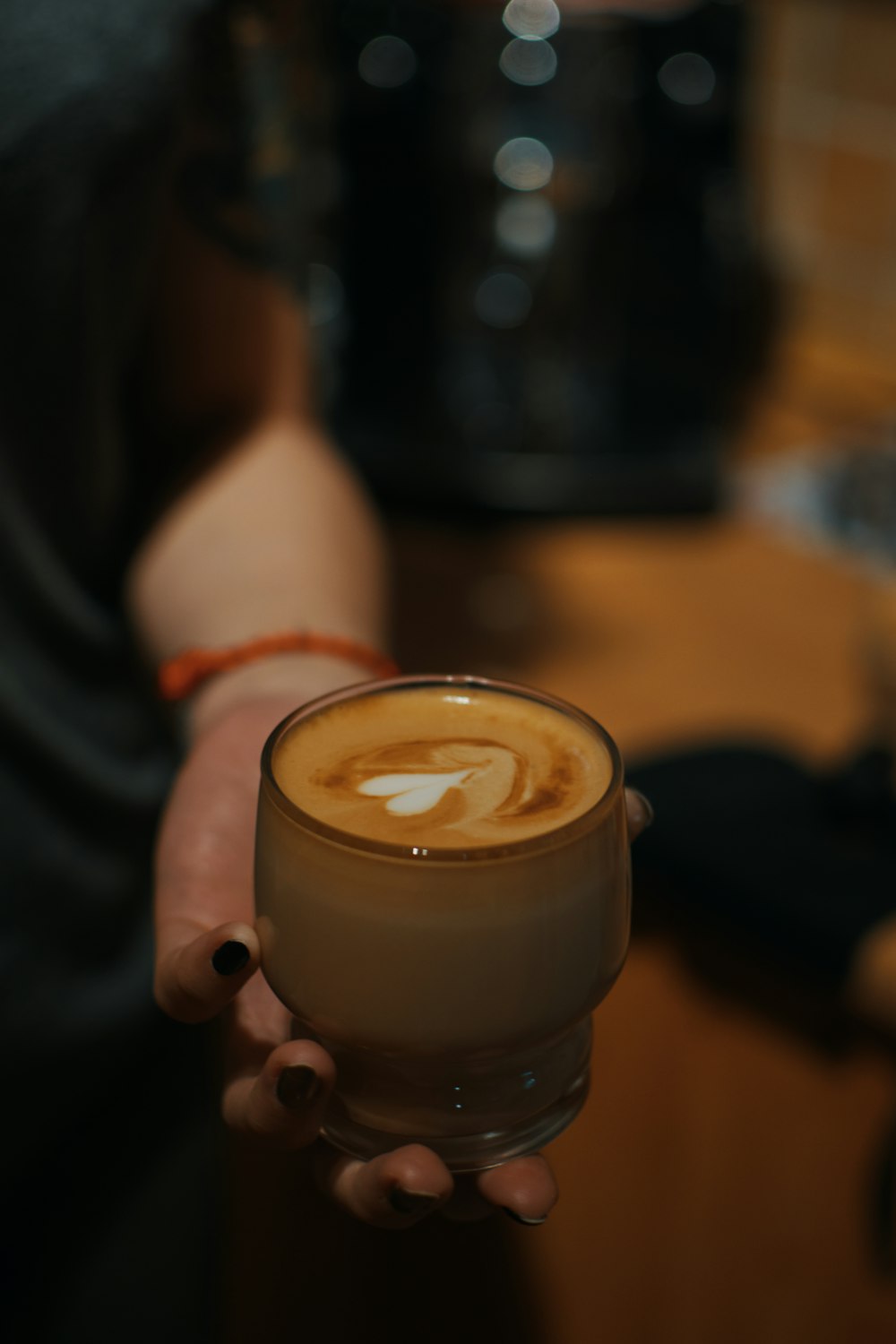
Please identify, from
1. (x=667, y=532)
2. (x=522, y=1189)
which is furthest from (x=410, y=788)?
(x=667, y=532)

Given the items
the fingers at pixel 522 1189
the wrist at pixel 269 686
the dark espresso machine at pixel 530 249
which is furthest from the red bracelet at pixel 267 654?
the dark espresso machine at pixel 530 249

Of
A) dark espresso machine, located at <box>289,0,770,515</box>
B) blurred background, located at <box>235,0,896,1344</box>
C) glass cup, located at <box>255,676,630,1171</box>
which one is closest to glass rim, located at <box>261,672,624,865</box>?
glass cup, located at <box>255,676,630,1171</box>

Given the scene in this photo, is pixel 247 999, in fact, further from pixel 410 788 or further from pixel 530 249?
pixel 530 249

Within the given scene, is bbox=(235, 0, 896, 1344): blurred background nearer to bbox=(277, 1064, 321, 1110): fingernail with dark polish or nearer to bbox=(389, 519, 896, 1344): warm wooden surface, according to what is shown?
bbox=(389, 519, 896, 1344): warm wooden surface

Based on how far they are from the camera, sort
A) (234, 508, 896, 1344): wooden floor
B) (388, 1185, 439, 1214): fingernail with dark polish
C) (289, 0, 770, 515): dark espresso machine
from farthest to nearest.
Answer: (289, 0, 770, 515): dark espresso machine, (234, 508, 896, 1344): wooden floor, (388, 1185, 439, 1214): fingernail with dark polish

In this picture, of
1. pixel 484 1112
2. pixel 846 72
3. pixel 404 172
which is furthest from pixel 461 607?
pixel 846 72

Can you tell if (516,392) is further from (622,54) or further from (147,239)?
(147,239)

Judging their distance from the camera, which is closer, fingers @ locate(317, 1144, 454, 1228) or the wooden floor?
fingers @ locate(317, 1144, 454, 1228)

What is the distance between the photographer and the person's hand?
371 millimetres

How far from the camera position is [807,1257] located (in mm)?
869

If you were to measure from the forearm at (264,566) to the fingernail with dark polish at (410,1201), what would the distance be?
0.69ft

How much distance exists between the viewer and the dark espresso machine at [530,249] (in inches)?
48.4

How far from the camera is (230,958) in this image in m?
0.38

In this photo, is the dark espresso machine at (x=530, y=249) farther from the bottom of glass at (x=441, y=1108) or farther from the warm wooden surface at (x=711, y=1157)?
the bottom of glass at (x=441, y=1108)
